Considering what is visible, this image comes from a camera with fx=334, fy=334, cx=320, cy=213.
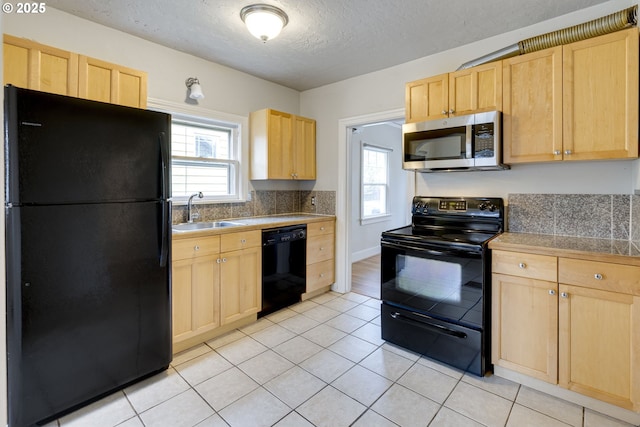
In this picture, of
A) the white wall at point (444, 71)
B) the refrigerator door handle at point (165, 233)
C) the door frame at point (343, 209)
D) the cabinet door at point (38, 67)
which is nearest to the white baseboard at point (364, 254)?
the door frame at point (343, 209)

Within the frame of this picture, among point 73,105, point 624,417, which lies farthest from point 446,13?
point 624,417

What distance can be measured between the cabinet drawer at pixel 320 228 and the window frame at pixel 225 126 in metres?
0.78

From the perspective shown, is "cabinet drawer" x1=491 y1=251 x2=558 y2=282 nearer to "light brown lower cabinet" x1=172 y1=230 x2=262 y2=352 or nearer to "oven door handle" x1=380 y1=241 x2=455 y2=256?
"oven door handle" x1=380 y1=241 x2=455 y2=256

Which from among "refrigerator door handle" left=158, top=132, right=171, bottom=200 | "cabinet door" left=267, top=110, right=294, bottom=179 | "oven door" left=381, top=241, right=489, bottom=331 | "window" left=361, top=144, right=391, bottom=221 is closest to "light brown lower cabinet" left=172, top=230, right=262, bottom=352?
"refrigerator door handle" left=158, top=132, right=171, bottom=200

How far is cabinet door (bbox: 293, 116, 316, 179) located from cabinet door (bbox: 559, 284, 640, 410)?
8.90 feet

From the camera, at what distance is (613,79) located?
200 cm

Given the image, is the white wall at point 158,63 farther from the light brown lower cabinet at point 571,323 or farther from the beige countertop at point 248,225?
the light brown lower cabinet at point 571,323

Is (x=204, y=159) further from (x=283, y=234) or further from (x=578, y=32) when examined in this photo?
(x=578, y=32)

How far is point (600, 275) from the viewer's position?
1811 millimetres

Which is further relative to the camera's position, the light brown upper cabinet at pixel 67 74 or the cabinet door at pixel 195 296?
the cabinet door at pixel 195 296

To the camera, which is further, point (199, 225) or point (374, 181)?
point (374, 181)

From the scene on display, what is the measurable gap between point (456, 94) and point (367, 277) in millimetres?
2700

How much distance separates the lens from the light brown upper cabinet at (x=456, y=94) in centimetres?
243

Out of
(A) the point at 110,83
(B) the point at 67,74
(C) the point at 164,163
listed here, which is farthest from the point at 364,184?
(B) the point at 67,74
